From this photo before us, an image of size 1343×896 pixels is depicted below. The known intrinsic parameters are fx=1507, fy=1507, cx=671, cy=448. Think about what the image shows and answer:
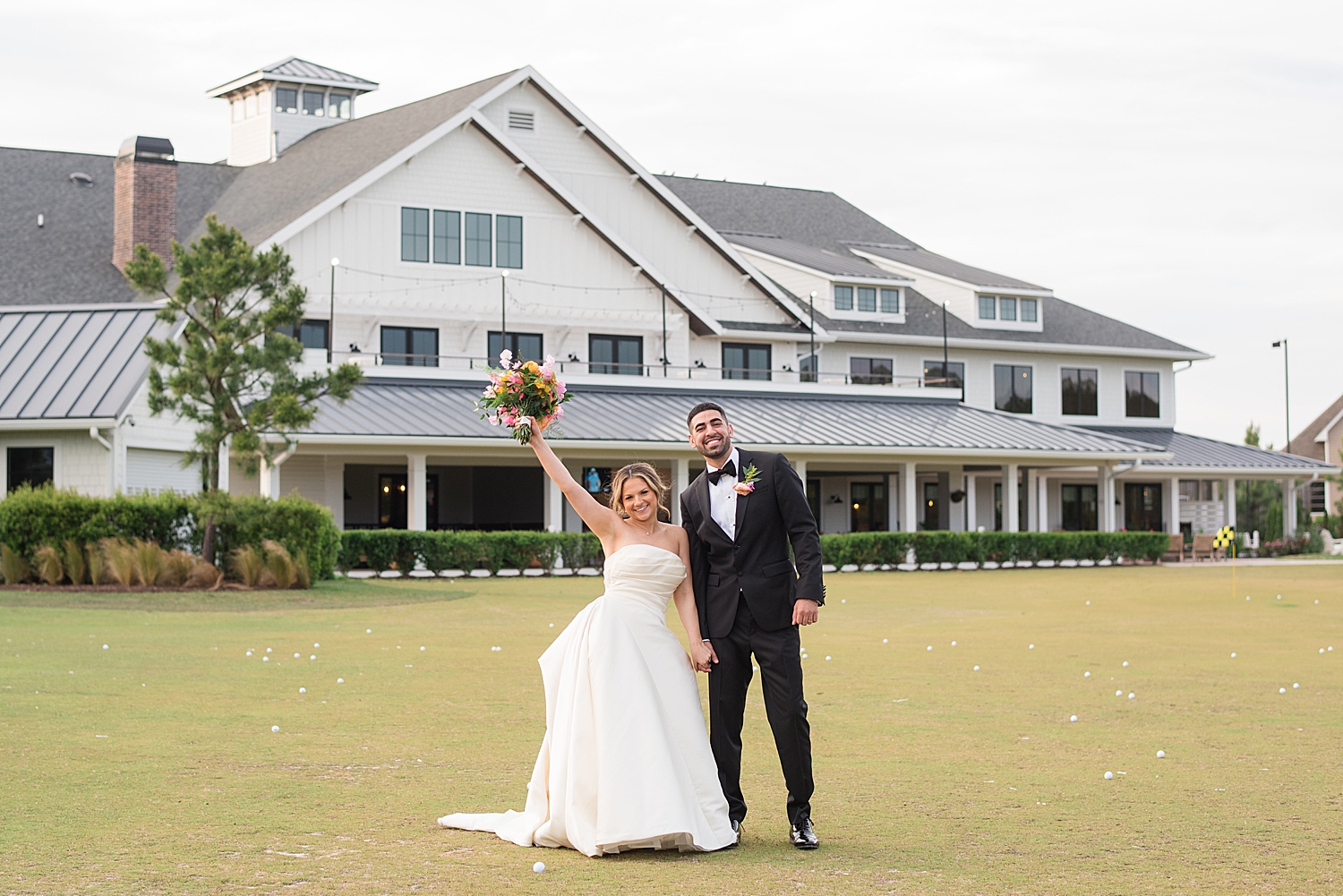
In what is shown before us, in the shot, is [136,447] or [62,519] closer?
[62,519]

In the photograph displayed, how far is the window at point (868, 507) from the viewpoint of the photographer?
43906mm

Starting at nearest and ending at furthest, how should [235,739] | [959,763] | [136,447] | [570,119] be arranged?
[959,763] < [235,739] < [136,447] < [570,119]

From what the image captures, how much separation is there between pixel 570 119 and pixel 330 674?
28237 millimetres

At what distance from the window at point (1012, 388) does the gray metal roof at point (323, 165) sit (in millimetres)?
17887

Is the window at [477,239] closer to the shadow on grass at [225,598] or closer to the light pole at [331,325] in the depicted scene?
the light pole at [331,325]

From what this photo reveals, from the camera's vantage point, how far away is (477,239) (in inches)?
1444

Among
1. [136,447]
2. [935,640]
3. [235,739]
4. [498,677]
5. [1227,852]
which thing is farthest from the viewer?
[136,447]

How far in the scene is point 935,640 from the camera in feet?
55.9

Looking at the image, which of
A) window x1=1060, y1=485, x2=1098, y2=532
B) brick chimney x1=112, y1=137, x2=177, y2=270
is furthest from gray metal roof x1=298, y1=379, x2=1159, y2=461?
window x1=1060, y1=485, x2=1098, y2=532

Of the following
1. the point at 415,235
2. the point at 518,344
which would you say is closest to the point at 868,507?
the point at 518,344

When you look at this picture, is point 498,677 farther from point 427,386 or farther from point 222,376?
point 427,386

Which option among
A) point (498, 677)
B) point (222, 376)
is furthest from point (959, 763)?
point (222, 376)

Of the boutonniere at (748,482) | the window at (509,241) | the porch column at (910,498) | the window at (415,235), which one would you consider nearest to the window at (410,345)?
the window at (415,235)

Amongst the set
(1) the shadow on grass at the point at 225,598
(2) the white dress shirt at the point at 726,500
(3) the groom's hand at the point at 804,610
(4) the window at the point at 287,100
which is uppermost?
(4) the window at the point at 287,100
